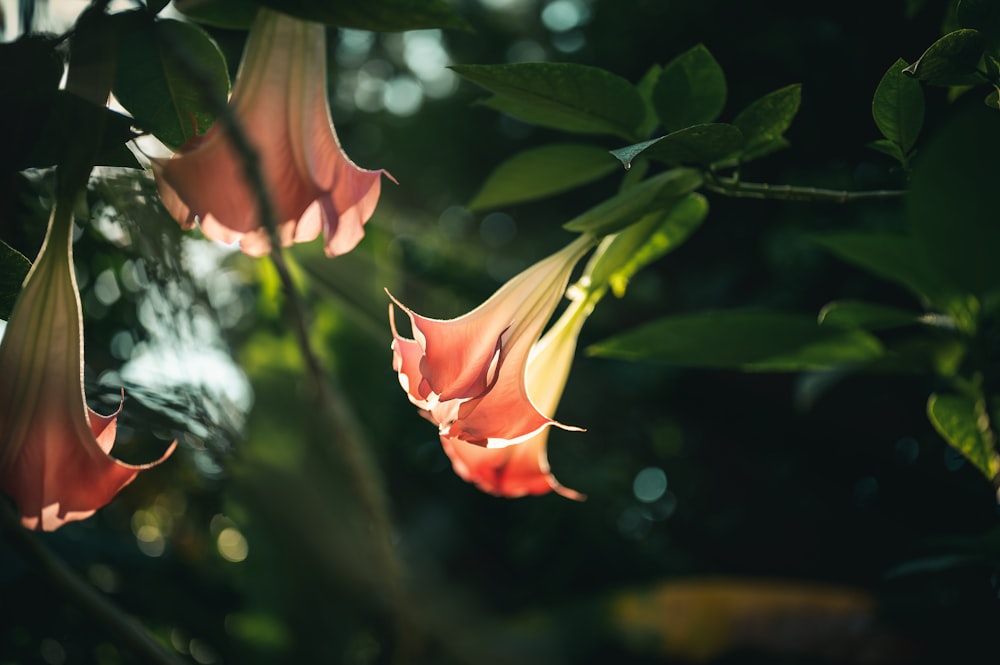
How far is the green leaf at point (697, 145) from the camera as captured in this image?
→ 0.88ft

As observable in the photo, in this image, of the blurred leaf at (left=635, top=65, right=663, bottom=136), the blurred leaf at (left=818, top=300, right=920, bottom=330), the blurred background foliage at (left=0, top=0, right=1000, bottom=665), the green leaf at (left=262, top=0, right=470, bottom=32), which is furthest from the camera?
the blurred background foliage at (left=0, top=0, right=1000, bottom=665)

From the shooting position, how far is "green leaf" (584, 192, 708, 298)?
335 millimetres

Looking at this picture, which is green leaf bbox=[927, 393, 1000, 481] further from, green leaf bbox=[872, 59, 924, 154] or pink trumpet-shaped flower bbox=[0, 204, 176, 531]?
pink trumpet-shaped flower bbox=[0, 204, 176, 531]

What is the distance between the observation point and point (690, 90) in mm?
322

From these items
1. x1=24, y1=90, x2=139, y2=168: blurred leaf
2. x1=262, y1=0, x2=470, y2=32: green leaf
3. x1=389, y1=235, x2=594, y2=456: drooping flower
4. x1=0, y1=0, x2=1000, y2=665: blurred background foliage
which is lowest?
x1=0, y1=0, x2=1000, y2=665: blurred background foliage

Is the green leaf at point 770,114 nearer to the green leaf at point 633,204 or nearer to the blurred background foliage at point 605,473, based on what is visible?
the green leaf at point 633,204

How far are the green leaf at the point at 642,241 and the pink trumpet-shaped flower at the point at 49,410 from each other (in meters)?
0.21

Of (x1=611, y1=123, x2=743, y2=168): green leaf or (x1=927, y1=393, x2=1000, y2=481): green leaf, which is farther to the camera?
(x1=927, y1=393, x2=1000, y2=481): green leaf

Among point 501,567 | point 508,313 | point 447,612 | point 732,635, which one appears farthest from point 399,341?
point 501,567

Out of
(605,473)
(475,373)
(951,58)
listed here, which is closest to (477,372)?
(475,373)

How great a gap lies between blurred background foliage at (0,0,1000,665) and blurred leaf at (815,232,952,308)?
0.51ft

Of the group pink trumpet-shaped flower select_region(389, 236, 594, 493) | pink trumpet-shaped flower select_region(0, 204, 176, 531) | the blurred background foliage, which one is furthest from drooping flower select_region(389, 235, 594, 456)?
the blurred background foliage

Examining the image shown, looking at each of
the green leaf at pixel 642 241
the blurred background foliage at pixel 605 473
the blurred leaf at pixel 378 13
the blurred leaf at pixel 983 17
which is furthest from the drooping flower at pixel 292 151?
the blurred background foliage at pixel 605 473

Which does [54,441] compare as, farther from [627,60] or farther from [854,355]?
[627,60]
